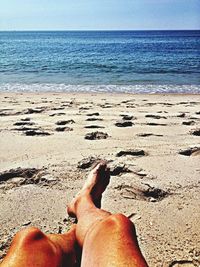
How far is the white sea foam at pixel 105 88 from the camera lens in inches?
404

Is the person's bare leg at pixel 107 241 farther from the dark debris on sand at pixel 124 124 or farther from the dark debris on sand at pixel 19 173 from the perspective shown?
the dark debris on sand at pixel 124 124

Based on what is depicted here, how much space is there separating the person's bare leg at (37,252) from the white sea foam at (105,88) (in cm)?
863

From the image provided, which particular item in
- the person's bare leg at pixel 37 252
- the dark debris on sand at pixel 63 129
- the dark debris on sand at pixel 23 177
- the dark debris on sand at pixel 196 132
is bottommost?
the dark debris on sand at pixel 23 177

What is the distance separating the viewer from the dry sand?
79.6 inches

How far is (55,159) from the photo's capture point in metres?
3.16

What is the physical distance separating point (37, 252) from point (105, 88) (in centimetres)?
958

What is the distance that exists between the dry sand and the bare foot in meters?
0.07

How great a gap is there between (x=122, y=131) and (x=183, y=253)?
2.45 metres

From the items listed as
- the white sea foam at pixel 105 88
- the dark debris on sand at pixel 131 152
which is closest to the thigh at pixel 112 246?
the dark debris on sand at pixel 131 152

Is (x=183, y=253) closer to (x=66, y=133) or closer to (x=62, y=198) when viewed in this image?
(x=62, y=198)

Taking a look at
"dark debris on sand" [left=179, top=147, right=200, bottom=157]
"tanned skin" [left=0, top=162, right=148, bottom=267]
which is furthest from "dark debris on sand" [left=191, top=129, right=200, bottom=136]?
"tanned skin" [left=0, top=162, right=148, bottom=267]

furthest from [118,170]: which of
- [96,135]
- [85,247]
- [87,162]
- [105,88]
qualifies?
[105,88]

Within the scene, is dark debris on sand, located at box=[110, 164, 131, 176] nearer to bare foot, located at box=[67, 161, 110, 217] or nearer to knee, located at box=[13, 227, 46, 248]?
bare foot, located at box=[67, 161, 110, 217]

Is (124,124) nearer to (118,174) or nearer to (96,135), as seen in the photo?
(96,135)
